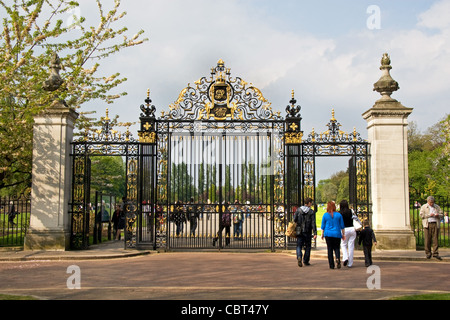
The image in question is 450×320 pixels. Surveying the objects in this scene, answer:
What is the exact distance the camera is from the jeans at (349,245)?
11703mm

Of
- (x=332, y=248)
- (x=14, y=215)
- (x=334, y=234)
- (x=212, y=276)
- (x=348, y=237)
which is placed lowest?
(x=212, y=276)

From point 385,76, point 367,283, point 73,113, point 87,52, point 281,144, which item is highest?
point 87,52

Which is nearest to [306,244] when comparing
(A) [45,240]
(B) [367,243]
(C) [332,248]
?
(C) [332,248]

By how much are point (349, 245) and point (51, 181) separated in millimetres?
9324

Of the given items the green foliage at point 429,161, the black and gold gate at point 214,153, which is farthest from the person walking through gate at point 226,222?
the green foliage at point 429,161

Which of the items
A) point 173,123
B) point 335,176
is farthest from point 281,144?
point 335,176

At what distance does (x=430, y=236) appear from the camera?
1316 cm

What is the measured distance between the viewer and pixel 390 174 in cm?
1533

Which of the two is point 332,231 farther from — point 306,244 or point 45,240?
point 45,240

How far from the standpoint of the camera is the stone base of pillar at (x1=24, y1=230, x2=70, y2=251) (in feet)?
48.4

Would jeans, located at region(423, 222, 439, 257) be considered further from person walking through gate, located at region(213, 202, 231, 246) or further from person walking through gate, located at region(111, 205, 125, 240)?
person walking through gate, located at region(111, 205, 125, 240)
